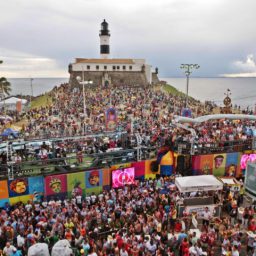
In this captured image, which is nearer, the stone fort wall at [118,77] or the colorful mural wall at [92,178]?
the colorful mural wall at [92,178]

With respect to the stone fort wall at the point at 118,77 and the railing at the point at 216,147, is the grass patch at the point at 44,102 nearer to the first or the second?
the stone fort wall at the point at 118,77

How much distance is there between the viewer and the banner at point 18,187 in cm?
1449

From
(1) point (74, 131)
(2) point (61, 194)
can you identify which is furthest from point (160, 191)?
(1) point (74, 131)

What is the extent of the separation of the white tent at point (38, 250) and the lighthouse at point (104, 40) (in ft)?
235

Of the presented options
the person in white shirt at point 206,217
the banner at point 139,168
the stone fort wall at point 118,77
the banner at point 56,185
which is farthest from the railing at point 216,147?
the stone fort wall at point 118,77

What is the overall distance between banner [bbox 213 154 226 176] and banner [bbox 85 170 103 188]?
7.83 m

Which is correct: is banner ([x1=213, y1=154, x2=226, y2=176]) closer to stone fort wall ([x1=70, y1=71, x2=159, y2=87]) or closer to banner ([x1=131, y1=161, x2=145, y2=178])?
banner ([x1=131, y1=161, x2=145, y2=178])

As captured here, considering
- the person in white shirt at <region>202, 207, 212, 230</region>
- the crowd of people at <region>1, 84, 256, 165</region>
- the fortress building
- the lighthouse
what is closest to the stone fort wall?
the fortress building

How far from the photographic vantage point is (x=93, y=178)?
16.2 metres

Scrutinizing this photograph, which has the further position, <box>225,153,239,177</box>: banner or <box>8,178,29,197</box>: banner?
<box>225,153,239,177</box>: banner

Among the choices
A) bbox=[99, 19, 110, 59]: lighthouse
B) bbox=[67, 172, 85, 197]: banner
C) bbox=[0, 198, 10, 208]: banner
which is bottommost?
bbox=[0, 198, 10, 208]: banner

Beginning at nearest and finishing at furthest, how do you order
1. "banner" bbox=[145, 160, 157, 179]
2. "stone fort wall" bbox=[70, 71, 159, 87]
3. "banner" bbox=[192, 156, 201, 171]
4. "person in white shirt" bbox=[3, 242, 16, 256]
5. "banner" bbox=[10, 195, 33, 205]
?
"person in white shirt" bbox=[3, 242, 16, 256] → "banner" bbox=[10, 195, 33, 205] → "banner" bbox=[145, 160, 157, 179] → "banner" bbox=[192, 156, 201, 171] → "stone fort wall" bbox=[70, 71, 159, 87]

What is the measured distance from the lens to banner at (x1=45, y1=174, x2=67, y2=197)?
1515 centimetres

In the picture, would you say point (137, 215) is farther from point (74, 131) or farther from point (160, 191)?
point (74, 131)
